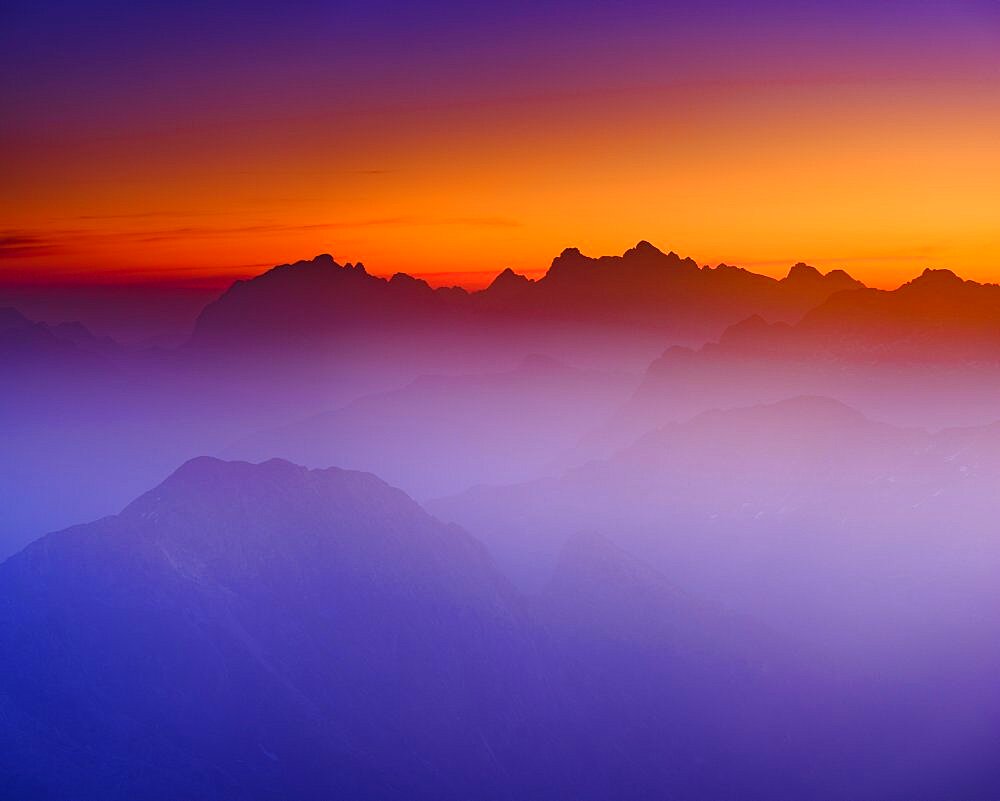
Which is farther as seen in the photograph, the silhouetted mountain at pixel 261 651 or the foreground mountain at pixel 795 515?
the foreground mountain at pixel 795 515

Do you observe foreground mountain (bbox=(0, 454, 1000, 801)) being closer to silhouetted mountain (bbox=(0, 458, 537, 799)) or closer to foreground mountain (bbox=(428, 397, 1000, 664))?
silhouetted mountain (bbox=(0, 458, 537, 799))

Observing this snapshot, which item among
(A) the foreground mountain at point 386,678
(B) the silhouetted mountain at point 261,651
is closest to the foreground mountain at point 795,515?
(A) the foreground mountain at point 386,678

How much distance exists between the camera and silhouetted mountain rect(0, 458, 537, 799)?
8531 cm

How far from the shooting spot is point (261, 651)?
95.2m

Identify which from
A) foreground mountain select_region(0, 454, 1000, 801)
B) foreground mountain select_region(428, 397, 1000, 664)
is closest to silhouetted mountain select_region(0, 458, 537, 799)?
foreground mountain select_region(0, 454, 1000, 801)

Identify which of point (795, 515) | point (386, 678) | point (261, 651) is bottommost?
point (386, 678)

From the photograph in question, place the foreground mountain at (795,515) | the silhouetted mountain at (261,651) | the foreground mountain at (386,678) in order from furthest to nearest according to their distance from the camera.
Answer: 1. the foreground mountain at (795,515)
2. the foreground mountain at (386,678)
3. the silhouetted mountain at (261,651)

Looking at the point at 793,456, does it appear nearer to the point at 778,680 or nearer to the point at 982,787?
the point at 778,680

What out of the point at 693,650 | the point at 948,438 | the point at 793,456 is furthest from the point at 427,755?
the point at 948,438

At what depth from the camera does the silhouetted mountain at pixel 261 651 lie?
85.3m

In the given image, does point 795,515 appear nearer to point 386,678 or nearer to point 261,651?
point 386,678

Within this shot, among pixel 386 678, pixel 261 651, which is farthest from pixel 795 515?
pixel 261 651

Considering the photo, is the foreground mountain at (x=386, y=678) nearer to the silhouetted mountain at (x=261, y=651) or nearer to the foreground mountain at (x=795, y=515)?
the silhouetted mountain at (x=261, y=651)

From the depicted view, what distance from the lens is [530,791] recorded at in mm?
95062
